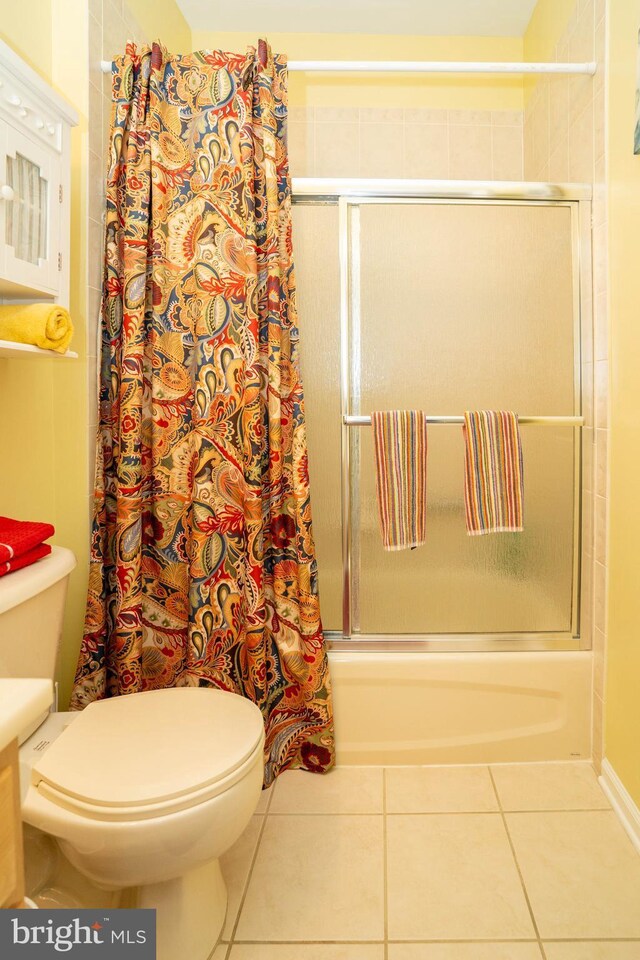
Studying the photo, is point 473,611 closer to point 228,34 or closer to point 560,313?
point 560,313

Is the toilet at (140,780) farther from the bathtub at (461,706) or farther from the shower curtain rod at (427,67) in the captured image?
the shower curtain rod at (427,67)

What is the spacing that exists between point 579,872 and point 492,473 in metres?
1.00

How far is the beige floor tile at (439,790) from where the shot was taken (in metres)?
1.64

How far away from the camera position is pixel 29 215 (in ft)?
4.18

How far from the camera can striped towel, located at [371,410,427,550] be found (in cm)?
172

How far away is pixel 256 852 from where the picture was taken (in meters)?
1.48

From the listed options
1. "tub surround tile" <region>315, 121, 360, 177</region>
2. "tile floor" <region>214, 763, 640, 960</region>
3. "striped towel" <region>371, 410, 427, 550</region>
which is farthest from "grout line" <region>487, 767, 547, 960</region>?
"tub surround tile" <region>315, 121, 360, 177</region>

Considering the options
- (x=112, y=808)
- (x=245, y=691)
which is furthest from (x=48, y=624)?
(x=245, y=691)

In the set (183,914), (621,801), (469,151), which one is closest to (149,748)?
(183,914)

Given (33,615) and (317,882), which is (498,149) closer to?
(33,615)

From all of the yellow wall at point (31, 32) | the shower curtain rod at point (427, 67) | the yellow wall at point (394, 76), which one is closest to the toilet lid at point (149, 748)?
the yellow wall at point (31, 32)

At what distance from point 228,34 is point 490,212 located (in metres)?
1.61

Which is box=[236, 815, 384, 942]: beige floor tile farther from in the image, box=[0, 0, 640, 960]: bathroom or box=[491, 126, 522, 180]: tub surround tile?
box=[491, 126, 522, 180]: tub surround tile

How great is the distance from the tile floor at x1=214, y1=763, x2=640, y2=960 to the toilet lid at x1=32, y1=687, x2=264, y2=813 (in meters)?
0.43
